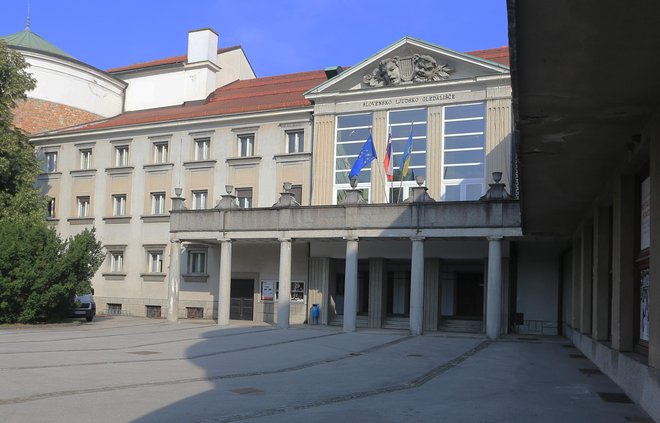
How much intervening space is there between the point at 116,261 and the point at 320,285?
13046mm

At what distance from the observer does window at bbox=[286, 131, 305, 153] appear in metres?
34.3

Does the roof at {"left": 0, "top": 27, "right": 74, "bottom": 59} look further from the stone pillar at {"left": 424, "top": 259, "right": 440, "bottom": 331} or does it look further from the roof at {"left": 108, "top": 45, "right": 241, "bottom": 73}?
the stone pillar at {"left": 424, "top": 259, "right": 440, "bottom": 331}

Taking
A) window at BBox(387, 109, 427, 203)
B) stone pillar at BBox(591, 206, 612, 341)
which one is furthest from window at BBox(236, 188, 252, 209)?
stone pillar at BBox(591, 206, 612, 341)

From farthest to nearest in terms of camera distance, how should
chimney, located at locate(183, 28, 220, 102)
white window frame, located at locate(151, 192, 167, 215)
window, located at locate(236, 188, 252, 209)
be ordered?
1. chimney, located at locate(183, 28, 220, 102)
2. white window frame, located at locate(151, 192, 167, 215)
3. window, located at locate(236, 188, 252, 209)

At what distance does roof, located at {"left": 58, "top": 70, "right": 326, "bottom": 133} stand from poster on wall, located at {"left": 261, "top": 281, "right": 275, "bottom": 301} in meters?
8.77

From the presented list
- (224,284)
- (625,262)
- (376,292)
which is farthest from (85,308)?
(625,262)

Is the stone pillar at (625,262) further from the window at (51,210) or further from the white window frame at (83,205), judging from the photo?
the window at (51,210)

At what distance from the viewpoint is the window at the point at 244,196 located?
35.3 m

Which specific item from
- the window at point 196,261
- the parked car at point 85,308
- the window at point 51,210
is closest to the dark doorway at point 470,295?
the window at point 196,261

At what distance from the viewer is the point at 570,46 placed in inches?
264

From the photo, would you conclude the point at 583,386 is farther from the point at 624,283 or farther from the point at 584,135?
the point at 584,135

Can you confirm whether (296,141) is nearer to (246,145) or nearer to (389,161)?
(246,145)

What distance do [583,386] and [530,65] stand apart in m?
8.62

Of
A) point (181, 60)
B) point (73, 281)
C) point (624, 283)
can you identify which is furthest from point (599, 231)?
point (181, 60)
